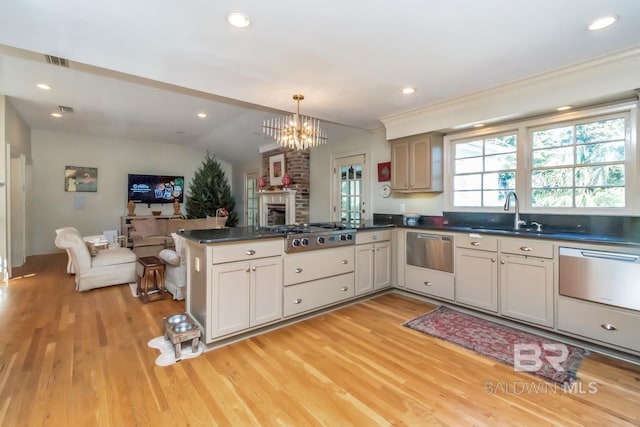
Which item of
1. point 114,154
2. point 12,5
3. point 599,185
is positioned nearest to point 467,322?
point 599,185

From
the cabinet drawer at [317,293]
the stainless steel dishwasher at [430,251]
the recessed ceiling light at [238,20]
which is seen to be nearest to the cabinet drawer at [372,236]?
the stainless steel dishwasher at [430,251]

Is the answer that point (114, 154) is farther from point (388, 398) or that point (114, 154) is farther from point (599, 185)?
point (599, 185)

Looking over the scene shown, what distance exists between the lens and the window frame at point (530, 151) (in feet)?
8.89

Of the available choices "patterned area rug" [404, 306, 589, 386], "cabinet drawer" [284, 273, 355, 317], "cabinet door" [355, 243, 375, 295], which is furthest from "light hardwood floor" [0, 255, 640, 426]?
"cabinet door" [355, 243, 375, 295]

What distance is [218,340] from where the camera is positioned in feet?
8.43

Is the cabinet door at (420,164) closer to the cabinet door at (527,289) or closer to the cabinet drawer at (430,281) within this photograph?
the cabinet drawer at (430,281)

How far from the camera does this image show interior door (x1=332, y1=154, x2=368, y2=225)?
5.18m

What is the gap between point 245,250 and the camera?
105 inches

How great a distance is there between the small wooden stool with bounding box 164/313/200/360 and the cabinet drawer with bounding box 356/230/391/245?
6.50 feet

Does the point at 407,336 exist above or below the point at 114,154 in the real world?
below

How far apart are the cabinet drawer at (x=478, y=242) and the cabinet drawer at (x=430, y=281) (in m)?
0.40

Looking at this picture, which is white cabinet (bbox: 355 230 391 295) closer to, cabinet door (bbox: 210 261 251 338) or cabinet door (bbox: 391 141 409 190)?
cabinet door (bbox: 391 141 409 190)

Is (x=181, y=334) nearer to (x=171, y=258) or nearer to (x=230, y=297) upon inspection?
(x=230, y=297)

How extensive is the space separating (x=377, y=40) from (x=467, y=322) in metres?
2.82
